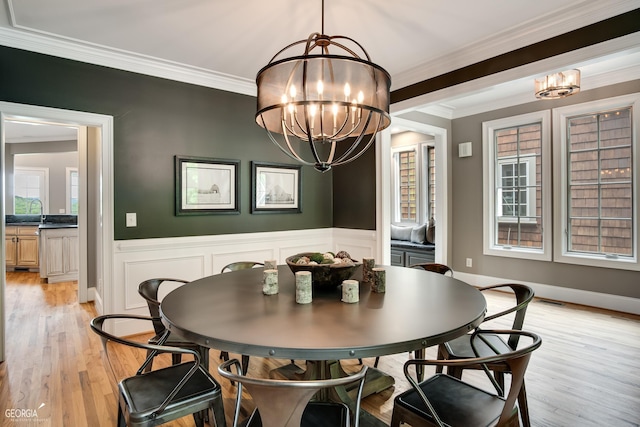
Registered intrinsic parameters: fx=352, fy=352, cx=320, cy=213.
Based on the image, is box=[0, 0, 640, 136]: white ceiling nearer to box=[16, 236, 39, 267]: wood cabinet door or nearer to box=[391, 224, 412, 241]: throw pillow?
box=[391, 224, 412, 241]: throw pillow

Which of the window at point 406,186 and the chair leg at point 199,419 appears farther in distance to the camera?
the window at point 406,186

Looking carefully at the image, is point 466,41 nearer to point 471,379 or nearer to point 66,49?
point 471,379

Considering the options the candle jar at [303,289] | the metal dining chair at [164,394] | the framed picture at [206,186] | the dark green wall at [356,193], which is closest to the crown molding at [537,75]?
the dark green wall at [356,193]

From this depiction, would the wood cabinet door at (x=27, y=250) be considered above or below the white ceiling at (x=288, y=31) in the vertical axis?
below

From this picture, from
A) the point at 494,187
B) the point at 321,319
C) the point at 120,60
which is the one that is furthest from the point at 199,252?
the point at 494,187

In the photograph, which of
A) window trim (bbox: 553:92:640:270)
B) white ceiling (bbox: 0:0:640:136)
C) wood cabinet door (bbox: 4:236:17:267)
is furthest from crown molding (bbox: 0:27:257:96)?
wood cabinet door (bbox: 4:236:17:267)

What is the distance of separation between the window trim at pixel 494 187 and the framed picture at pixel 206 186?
11.7 ft

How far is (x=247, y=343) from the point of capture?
48.1 inches

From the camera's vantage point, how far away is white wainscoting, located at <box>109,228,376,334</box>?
11.0ft

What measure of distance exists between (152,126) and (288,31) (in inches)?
64.7

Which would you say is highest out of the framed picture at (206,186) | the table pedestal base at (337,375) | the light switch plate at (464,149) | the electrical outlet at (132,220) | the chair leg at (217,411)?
the light switch plate at (464,149)

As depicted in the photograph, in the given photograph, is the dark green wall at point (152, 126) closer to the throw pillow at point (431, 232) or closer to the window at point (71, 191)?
the throw pillow at point (431, 232)

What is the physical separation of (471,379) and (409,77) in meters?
2.92

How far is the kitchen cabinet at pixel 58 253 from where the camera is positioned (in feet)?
18.4
